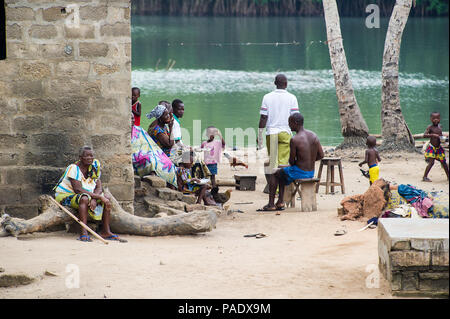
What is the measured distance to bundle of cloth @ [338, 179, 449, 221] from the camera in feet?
27.3

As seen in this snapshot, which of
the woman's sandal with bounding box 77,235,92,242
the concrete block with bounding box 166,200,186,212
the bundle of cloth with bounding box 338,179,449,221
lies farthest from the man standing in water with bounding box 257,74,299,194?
→ the woman's sandal with bounding box 77,235,92,242

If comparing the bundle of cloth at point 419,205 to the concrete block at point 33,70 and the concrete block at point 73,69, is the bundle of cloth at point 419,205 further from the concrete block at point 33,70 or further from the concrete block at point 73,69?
the concrete block at point 33,70

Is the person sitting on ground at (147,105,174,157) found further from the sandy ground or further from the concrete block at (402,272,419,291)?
the concrete block at (402,272,419,291)

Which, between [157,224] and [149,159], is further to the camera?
[149,159]

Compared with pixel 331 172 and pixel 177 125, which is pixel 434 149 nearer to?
pixel 331 172

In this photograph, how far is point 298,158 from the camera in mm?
10320

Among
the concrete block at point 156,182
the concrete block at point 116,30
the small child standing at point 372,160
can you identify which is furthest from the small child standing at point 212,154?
the concrete block at point 116,30

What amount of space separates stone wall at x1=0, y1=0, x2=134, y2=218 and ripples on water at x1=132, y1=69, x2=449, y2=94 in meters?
15.7

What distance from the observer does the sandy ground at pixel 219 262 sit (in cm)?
630

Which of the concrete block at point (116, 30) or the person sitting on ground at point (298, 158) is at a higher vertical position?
the concrete block at point (116, 30)

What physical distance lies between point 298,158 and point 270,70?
2084 cm

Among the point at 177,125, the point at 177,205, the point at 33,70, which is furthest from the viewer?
the point at 177,125

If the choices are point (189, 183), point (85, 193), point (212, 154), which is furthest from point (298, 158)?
point (85, 193)

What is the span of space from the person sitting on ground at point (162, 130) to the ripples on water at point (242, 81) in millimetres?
14350
